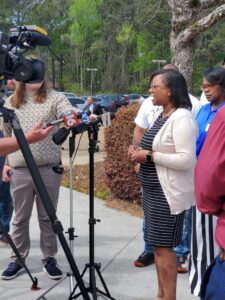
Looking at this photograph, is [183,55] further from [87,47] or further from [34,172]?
[87,47]

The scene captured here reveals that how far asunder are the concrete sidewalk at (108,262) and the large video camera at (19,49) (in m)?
1.99

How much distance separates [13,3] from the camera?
60562mm

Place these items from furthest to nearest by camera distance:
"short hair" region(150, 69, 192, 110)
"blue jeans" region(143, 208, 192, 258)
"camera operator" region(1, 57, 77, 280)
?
"blue jeans" region(143, 208, 192, 258), "camera operator" region(1, 57, 77, 280), "short hair" region(150, 69, 192, 110)

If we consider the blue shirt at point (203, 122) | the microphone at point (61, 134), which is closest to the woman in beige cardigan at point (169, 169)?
the blue shirt at point (203, 122)

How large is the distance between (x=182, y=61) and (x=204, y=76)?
4537mm

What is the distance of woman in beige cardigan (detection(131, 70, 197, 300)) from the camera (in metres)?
3.36

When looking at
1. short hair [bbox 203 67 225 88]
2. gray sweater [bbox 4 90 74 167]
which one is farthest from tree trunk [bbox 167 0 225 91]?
gray sweater [bbox 4 90 74 167]

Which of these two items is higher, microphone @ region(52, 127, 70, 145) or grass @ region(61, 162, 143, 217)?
microphone @ region(52, 127, 70, 145)

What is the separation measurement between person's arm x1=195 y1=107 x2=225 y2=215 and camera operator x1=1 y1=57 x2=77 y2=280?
2146 millimetres

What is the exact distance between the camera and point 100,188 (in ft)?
25.2

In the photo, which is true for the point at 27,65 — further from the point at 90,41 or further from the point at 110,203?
the point at 90,41

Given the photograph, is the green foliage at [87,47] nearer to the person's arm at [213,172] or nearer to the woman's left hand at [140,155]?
the woman's left hand at [140,155]

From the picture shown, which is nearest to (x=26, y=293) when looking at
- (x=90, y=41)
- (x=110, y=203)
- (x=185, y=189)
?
(x=185, y=189)

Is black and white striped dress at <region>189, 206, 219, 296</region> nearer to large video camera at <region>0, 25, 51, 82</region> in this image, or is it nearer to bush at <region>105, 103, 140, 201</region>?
large video camera at <region>0, 25, 51, 82</region>
